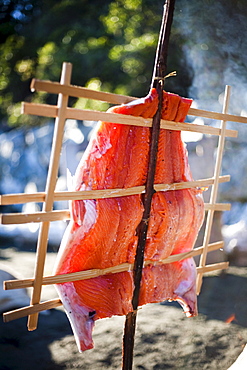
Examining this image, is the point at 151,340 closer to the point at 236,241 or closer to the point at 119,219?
the point at 119,219

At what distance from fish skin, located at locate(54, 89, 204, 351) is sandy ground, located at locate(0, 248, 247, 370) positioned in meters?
1.25

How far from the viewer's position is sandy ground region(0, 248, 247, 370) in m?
2.76

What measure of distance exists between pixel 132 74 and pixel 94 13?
1.21m

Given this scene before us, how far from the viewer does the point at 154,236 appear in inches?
67.1

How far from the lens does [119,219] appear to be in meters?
1.57

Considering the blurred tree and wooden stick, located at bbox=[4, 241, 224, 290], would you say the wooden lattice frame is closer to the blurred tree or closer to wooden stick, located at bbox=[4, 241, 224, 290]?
wooden stick, located at bbox=[4, 241, 224, 290]

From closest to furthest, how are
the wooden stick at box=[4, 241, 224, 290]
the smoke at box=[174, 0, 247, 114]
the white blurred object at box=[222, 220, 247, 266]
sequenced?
the wooden stick at box=[4, 241, 224, 290] < the smoke at box=[174, 0, 247, 114] < the white blurred object at box=[222, 220, 247, 266]

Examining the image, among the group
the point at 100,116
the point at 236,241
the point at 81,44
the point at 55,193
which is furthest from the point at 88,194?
the point at 81,44

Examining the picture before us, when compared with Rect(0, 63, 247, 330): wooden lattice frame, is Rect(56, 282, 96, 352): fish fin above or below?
below

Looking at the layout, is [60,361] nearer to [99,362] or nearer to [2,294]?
[99,362]

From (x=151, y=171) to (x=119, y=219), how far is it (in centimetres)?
24

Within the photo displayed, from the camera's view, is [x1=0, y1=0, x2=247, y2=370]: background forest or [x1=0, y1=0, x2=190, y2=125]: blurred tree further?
[x1=0, y1=0, x2=190, y2=125]: blurred tree

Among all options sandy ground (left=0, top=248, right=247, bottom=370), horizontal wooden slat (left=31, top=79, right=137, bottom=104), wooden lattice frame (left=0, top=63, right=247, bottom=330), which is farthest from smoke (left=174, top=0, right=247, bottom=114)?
horizontal wooden slat (left=31, top=79, right=137, bottom=104)

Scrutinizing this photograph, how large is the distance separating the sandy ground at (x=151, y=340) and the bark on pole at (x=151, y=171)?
112cm
